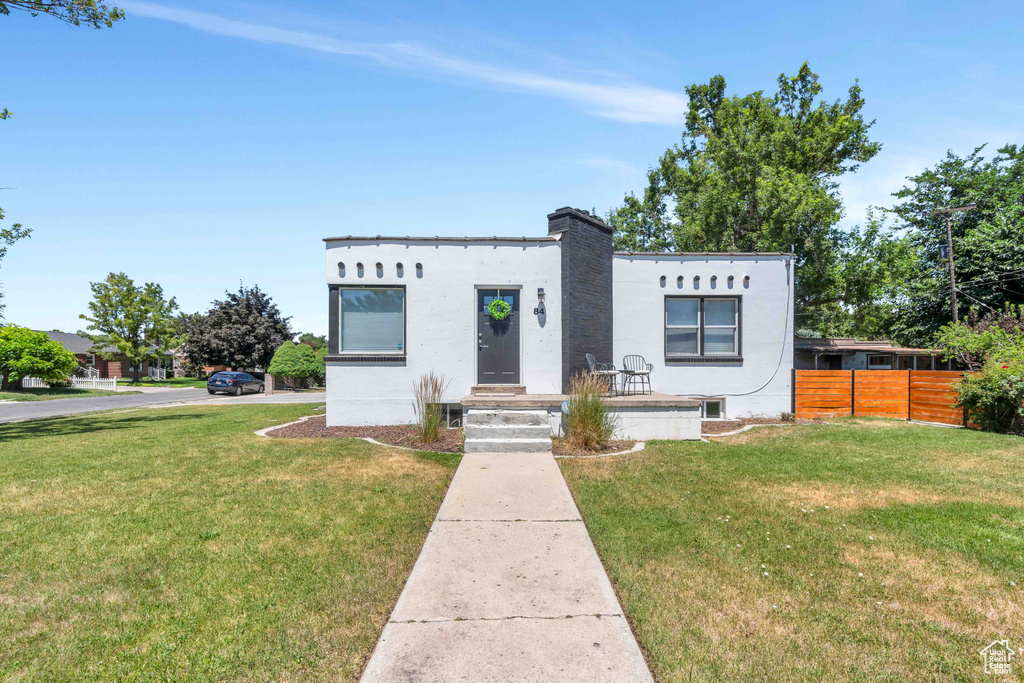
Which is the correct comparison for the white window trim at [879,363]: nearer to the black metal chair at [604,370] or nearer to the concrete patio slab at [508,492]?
the black metal chair at [604,370]

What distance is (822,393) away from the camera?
1230 cm

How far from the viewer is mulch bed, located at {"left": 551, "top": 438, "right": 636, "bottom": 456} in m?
7.71

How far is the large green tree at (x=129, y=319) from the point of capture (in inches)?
1591

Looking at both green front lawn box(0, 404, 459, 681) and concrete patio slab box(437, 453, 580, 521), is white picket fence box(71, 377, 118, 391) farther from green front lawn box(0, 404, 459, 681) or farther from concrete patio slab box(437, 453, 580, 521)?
concrete patio slab box(437, 453, 580, 521)

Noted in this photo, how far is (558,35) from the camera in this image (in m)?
10.3

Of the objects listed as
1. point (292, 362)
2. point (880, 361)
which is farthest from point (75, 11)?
point (880, 361)

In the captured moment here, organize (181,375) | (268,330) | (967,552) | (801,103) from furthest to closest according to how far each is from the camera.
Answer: (181,375) < (268,330) < (801,103) < (967,552)

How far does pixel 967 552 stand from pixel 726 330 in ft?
27.5

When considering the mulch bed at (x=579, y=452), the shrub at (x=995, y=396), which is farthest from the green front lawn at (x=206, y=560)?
the shrub at (x=995, y=396)

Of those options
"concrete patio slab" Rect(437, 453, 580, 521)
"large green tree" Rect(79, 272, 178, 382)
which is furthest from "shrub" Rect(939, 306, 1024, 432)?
"large green tree" Rect(79, 272, 178, 382)

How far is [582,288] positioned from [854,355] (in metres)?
24.1

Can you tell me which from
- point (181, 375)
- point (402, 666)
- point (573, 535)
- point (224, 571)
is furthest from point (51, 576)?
point (181, 375)

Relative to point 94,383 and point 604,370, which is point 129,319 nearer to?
point 94,383

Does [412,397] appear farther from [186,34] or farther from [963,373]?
[963,373]
